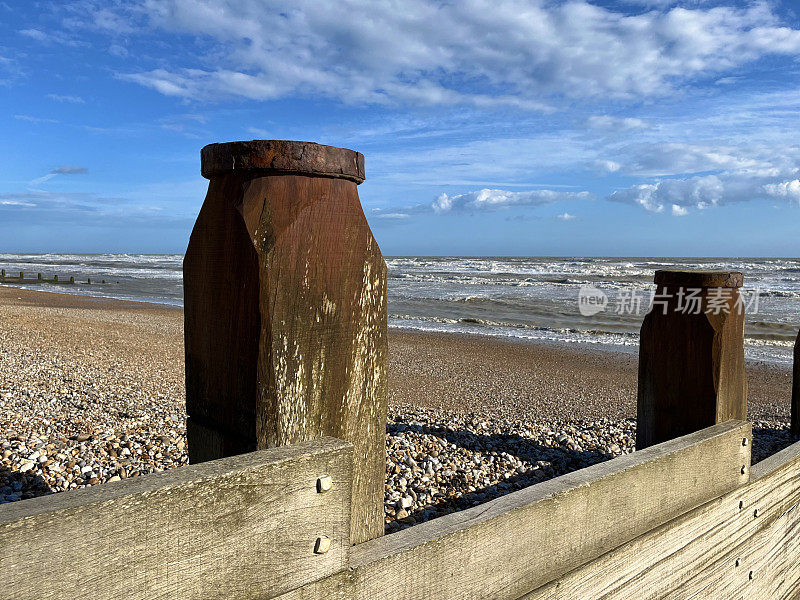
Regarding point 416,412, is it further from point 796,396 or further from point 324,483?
point 324,483

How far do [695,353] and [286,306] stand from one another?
2162mm

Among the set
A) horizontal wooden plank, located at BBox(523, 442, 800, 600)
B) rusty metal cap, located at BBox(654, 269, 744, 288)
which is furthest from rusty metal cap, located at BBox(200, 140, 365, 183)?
rusty metal cap, located at BBox(654, 269, 744, 288)

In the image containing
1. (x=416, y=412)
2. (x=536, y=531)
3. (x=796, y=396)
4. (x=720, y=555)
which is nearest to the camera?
(x=536, y=531)

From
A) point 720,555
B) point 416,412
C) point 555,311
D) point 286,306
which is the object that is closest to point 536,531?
point 286,306

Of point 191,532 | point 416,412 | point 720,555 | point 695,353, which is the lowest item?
point 416,412

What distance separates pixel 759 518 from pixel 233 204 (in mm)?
2622

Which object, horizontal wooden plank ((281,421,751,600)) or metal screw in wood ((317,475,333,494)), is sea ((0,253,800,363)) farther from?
metal screw in wood ((317,475,333,494))

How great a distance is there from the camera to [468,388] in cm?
925

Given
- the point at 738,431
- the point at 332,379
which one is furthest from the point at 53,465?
the point at 738,431

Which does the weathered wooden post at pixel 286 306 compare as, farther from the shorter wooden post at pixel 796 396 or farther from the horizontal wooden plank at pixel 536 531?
the shorter wooden post at pixel 796 396

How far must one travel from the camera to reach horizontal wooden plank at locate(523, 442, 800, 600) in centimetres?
197

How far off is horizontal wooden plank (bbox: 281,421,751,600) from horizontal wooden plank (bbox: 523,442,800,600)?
0.06 meters

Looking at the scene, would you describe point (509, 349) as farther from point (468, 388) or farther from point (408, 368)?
point (468, 388)

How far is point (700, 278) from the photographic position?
8.76 ft
